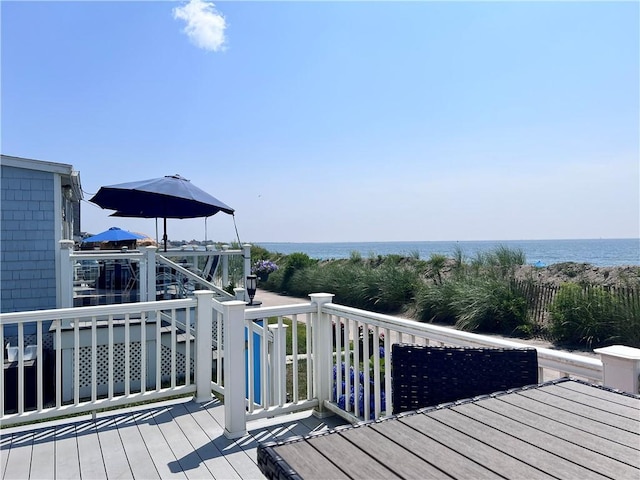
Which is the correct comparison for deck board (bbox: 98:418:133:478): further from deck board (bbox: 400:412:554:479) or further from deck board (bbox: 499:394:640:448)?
deck board (bbox: 499:394:640:448)

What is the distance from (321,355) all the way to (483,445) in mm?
2363

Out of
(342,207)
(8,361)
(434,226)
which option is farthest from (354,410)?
(434,226)

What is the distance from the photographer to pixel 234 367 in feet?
9.75

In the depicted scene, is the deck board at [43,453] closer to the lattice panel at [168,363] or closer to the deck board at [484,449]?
the deck board at [484,449]

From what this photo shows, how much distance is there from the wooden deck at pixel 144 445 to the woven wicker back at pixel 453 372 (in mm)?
1172

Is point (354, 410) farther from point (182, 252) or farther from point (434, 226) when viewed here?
point (434, 226)

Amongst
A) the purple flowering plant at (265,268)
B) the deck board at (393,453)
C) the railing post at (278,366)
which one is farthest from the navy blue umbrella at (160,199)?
the purple flowering plant at (265,268)

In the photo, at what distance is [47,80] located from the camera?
25.3 feet

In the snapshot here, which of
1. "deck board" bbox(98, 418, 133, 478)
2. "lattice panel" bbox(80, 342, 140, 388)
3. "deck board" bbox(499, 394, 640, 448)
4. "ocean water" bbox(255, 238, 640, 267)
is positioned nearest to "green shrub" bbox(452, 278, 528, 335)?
"ocean water" bbox(255, 238, 640, 267)

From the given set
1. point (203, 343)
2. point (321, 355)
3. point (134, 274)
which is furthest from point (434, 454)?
point (134, 274)

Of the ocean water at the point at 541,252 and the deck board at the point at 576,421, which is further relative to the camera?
the ocean water at the point at 541,252

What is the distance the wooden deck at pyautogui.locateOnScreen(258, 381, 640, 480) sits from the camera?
39.2 inches

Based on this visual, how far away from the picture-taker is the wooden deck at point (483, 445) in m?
1.00

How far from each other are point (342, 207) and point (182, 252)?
62.1 feet
